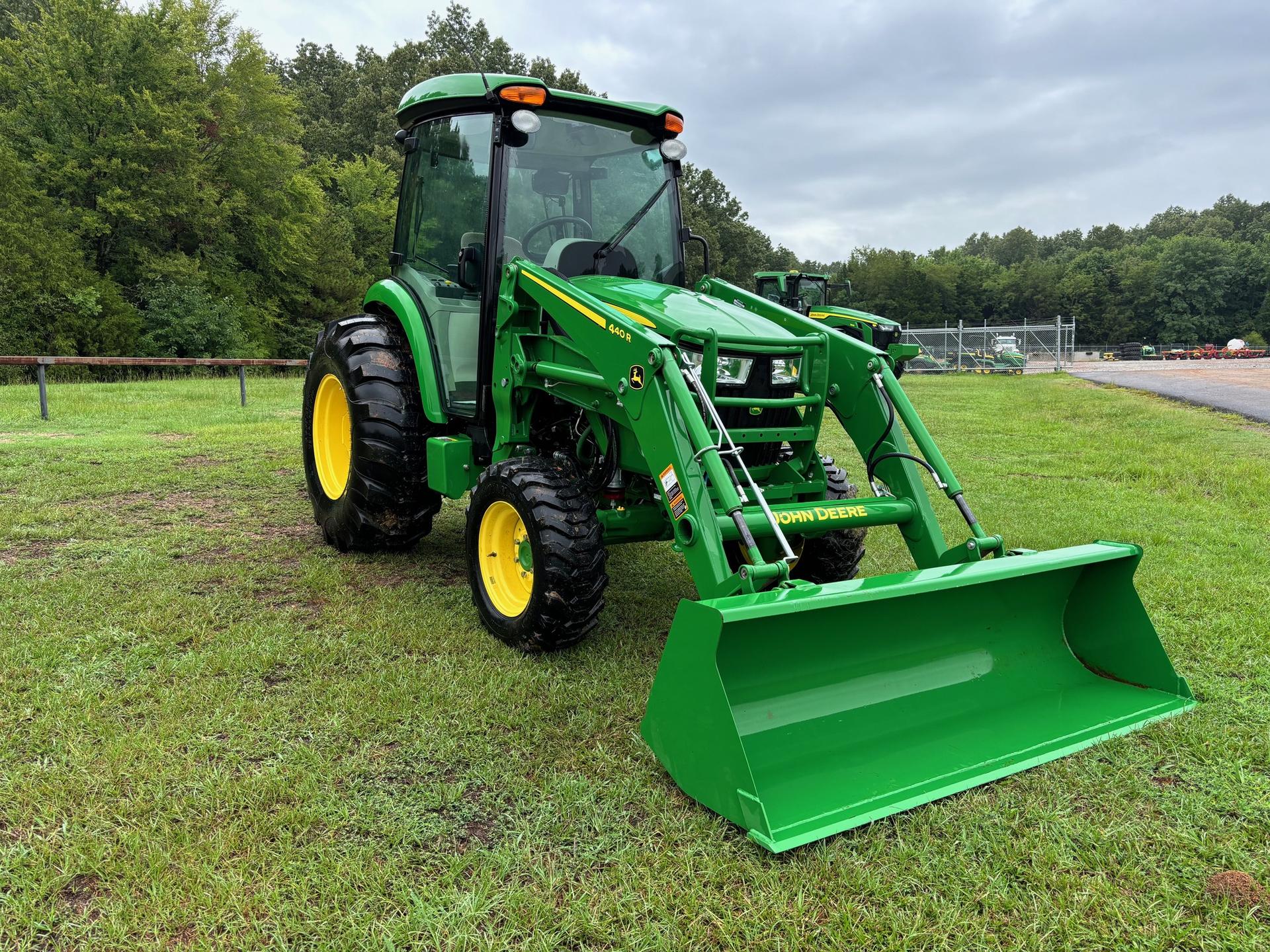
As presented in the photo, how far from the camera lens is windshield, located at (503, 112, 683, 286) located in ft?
14.8

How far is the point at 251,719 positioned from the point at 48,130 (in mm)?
30515

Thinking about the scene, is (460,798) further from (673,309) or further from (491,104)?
(491,104)

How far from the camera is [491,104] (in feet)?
14.4

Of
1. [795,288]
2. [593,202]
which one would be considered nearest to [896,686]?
[593,202]

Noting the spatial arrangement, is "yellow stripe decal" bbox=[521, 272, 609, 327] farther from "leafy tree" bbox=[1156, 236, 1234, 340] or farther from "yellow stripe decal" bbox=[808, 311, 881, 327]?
"leafy tree" bbox=[1156, 236, 1234, 340]

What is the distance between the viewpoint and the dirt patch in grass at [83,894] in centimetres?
205

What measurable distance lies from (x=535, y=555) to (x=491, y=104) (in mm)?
2510

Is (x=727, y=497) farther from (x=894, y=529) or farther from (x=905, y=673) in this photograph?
(x=894, y=529)

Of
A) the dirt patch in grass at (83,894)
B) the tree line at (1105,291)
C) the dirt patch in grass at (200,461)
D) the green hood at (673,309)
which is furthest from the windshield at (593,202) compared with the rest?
the tree line at (1105,291)

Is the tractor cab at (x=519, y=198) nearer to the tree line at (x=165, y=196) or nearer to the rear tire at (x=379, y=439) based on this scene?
the rear tire at (x=379, y=439)

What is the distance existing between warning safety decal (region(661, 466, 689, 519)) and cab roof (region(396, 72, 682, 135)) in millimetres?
2264

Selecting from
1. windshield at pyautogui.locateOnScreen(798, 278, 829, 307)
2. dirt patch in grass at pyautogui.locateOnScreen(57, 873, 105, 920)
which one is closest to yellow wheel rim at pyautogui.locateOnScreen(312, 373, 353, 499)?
dirt patch in grass at pyautogui.locateOnScreen(57, 873, 105, 920)

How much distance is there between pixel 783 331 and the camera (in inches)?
156

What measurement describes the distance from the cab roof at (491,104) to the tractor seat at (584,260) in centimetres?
71
